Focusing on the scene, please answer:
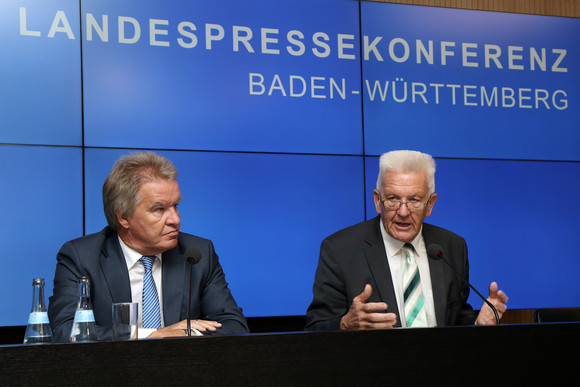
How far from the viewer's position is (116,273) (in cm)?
249

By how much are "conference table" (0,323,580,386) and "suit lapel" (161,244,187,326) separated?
3.72 feet

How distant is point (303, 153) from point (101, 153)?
1116 millimetres

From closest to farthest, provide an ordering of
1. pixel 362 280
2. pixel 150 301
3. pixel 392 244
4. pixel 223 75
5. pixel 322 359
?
1. pixel 322 359
2. pixel 150 301
3. pixel 362 280
4. pixel 392 244
5. pixel 223 75

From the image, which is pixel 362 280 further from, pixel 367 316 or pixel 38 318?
pixel 38 318

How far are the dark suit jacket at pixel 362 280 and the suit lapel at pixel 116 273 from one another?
74 cm

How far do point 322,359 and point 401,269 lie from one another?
136 centimetres

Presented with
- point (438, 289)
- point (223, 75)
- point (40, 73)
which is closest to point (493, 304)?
point (438, 289)

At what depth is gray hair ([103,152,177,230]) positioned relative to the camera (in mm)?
2535

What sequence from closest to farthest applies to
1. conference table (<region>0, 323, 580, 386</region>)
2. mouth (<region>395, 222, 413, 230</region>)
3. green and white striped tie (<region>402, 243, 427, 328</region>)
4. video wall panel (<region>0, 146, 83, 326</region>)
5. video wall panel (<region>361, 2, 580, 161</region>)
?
conference table (<region>0, 323, 580, 386</region>), green and white striped tie (<region>402, 243, 427, 328</region>), mouth (<region>395, 222, 413, 230</region>), video wall panel (<region>0, 146, 83, 326</region>), video wall panel (<region>361, 2, 580, 161</region>)

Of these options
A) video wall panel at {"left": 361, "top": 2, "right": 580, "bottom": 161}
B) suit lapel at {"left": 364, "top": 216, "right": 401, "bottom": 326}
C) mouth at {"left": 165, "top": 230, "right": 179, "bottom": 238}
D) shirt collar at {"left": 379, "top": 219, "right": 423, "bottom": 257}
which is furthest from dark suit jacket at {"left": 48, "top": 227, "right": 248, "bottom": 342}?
video wall panel at {"left": 361, "top": 2, "right": 580, "bottom": 161}

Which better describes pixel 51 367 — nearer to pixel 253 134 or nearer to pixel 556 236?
pixel 253 134

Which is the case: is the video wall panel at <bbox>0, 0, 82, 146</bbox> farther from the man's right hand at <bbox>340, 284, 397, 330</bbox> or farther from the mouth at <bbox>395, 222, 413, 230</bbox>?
the man's right hand at <bbox>340, 284, 397, 330</bbox>

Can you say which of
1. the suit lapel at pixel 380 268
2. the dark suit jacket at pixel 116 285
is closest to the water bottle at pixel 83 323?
the dark suit jacket at pixel 116 285

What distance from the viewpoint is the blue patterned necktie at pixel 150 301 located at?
248 centimetres
